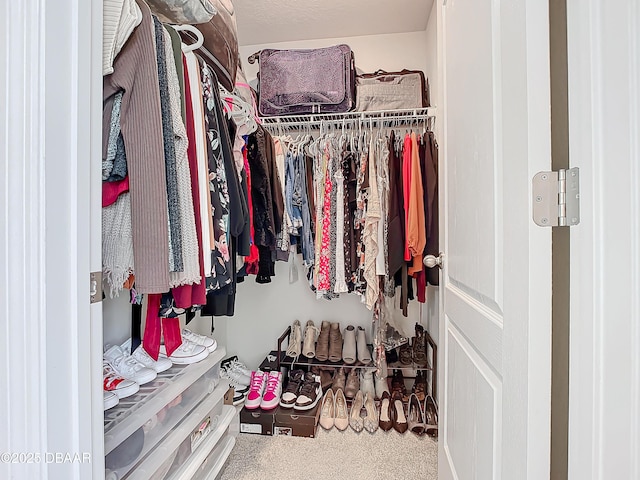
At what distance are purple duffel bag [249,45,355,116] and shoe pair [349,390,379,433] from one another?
174 centimetres

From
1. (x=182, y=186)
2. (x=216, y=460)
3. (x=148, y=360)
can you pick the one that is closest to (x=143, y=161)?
(x=182, y=186)

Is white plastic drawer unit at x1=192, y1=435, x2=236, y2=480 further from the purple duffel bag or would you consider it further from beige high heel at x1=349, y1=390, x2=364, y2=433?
the purple duffel bag

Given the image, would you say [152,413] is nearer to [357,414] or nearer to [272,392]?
[272,392]

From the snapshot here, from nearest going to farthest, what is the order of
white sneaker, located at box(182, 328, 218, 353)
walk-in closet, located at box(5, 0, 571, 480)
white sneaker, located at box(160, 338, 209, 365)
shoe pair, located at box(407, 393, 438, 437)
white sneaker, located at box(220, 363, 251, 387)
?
walk-in closet, located at box(5, 0, 571, 480), white sneaker, located at box(160, 338, 209, 365), white sneaker, located at box(182, 328, 218, 353), shoe pair, located at box(407, 393, 438, 437), white sneaker, located at box(220, 363, 251, 387)

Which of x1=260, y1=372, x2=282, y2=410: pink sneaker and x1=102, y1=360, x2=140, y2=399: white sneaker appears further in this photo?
x1=260, y1=372, x2=282, y2=410: pink sneaker

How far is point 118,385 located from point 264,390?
107cm

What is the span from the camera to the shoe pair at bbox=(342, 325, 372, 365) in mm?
2082

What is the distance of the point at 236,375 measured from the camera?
2.09m

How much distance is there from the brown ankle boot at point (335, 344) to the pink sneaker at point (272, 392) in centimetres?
34

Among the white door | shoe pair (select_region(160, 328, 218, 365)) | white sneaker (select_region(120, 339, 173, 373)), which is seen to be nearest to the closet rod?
the white door

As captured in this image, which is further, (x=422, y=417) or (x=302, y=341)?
(x=302, y=341)
